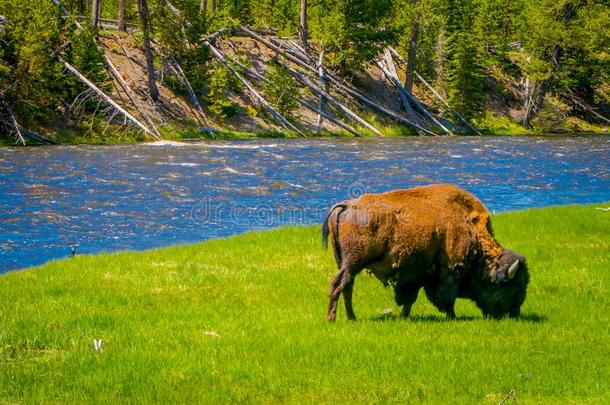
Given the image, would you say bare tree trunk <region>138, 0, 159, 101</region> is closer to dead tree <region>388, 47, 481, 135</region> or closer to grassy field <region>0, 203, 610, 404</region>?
dead tree <region>388, 47, 481, 135</region>

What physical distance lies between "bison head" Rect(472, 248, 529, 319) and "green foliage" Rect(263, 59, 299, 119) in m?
34.7

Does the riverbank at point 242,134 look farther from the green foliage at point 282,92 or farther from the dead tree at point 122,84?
the green foliage at point 282,92

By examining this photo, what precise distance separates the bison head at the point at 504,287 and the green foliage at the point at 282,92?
3473 centimetres

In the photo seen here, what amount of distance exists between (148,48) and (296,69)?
513 inches

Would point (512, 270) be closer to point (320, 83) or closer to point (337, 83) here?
point (320, 83)

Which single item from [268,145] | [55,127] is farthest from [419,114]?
[55,127]

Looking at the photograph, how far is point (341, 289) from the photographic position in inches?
396

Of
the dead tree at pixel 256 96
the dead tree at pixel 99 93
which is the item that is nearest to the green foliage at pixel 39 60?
the dead tree at pixel 99 93

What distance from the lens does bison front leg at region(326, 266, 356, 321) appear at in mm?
9984

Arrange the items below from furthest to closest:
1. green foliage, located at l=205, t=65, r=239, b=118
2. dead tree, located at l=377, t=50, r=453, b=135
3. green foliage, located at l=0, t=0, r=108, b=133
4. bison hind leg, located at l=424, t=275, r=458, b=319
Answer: dead tree, located at l=377, t=50, r=453, b=135 < green foliage, located at l=205, t=65, r=239, b=118 < green foliage, located at l=0, t=0, r=108, b=133 < bison hind leg, located at l=424, t=275, r=458, b=319

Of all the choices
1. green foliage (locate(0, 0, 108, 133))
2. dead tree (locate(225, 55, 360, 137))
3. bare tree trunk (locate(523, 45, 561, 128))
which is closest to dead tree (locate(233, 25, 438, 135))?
dead tree (locate(225, 55, 360, 137))

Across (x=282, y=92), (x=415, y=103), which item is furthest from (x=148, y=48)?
(x=415, y=103)

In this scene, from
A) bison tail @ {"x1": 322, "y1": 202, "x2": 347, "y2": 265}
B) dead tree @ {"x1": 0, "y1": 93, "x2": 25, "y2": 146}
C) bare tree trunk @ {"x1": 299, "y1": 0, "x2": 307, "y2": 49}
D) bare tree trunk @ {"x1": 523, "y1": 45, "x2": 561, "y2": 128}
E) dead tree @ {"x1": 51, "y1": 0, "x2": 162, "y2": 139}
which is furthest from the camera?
bare tree trunk @ {"x1": 523, "y1": 45, "x2": 561, "y2": 128}

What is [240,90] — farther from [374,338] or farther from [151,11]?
[374,338]
